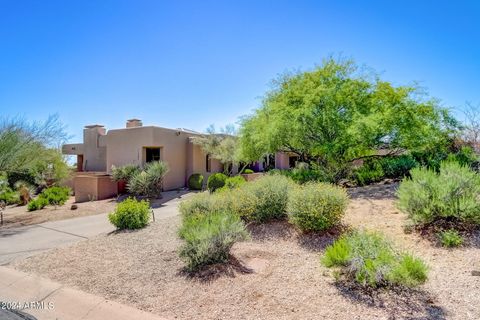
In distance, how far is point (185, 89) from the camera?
52.1 ft

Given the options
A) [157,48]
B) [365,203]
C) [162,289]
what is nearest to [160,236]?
[162,289]

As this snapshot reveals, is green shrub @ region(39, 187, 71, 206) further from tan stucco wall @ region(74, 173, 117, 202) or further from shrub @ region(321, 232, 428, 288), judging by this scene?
shrub @ region(321, 232, 428, 288)

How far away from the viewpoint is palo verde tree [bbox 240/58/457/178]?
11297mm

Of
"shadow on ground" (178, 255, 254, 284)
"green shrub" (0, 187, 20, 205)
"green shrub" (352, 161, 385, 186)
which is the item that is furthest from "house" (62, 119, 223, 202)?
"shadow on ground" (178, 255, 254, 284)

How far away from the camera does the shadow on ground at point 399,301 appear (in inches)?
141

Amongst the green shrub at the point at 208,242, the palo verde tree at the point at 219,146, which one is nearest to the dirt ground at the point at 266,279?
the green shrub at the point at 208,242

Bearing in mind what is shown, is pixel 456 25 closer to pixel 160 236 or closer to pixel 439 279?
pixel 439 279

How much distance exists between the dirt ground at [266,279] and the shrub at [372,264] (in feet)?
0.67

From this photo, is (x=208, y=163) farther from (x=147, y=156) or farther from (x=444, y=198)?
(x=444, y=198)

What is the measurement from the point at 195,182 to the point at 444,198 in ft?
50.5

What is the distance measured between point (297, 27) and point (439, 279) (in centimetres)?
890

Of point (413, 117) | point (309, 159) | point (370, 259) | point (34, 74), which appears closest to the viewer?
point (370, 259)

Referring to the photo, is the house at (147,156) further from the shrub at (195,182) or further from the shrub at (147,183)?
the shrub at (147,183)

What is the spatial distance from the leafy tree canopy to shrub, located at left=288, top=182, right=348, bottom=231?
4.94 m
